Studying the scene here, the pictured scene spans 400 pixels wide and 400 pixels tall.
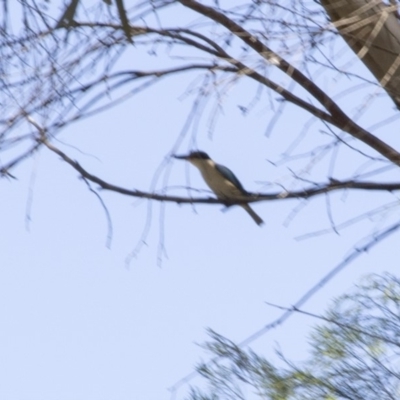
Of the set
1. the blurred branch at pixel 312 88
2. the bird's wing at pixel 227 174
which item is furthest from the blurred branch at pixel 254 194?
the bird's wing at pixel 227 174

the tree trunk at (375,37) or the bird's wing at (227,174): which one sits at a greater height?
the bird's wing at (227,174)

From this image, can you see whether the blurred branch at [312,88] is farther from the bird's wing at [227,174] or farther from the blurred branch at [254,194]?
the bird's wing at [227,174]

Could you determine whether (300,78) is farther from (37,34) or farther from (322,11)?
(37,34)

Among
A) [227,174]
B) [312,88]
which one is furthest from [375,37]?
[227,174]

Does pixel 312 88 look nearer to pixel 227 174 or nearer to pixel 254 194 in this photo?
pixel 254 194

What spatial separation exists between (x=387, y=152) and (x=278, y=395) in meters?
0.82

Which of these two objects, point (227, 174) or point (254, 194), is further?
point (227, 174)

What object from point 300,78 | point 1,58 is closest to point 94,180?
point 1,58

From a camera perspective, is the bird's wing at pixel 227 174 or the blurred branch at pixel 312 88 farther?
the bird's wing at pixel 227 174

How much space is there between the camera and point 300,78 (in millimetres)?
2006

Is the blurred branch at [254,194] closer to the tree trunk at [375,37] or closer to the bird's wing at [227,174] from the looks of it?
the tree trunk at [375,37]

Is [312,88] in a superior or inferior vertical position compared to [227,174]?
inferior

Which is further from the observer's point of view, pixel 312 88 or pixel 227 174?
pixel 227 174

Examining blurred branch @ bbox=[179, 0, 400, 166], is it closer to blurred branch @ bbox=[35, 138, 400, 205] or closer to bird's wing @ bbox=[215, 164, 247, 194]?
blurred branch @ bbox=[35, 138, 400, 205]
